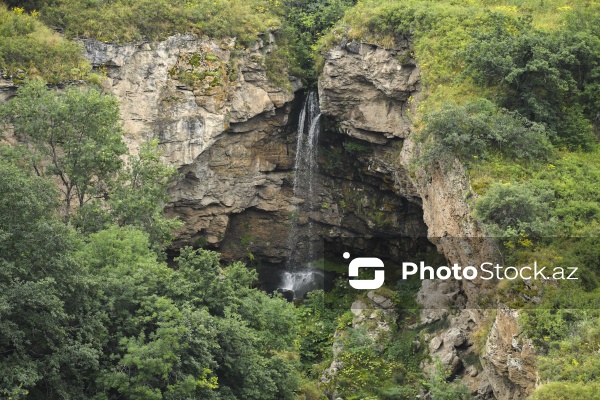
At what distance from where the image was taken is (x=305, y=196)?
1416 inches

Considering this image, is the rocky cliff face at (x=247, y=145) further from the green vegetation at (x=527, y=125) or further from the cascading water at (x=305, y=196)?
the green vegetation at (x=527, y=125)

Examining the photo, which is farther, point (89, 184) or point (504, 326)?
point (89, 184)

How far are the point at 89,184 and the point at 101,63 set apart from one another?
618cm

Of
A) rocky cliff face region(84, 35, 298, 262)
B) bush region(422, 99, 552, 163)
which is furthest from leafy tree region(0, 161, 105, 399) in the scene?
rocky cliff face region(84, 35, 298, 262)

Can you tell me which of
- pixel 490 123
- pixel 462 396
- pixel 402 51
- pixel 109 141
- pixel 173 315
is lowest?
pixel 462 396

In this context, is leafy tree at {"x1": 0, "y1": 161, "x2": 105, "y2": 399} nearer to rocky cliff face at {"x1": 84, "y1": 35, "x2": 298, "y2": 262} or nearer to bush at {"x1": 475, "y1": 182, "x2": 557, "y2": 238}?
bush at {"x1": 475, "y1": 182, "x2": 557, "y2": 238}

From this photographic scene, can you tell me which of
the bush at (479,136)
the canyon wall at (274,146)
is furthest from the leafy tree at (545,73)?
the canyon wall at (274,146)

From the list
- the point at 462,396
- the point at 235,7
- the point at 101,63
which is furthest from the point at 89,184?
the point at 462,396

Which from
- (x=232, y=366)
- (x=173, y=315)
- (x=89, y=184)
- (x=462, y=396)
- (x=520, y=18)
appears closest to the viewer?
(x=173, y=315)

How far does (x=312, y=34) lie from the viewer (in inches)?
1420

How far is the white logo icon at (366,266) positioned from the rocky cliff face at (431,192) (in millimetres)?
3208

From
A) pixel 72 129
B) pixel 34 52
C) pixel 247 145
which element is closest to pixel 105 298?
pixel 72 129

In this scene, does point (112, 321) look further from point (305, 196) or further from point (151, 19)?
point (305, 196)

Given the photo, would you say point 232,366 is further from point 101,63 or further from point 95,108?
point 101,63
